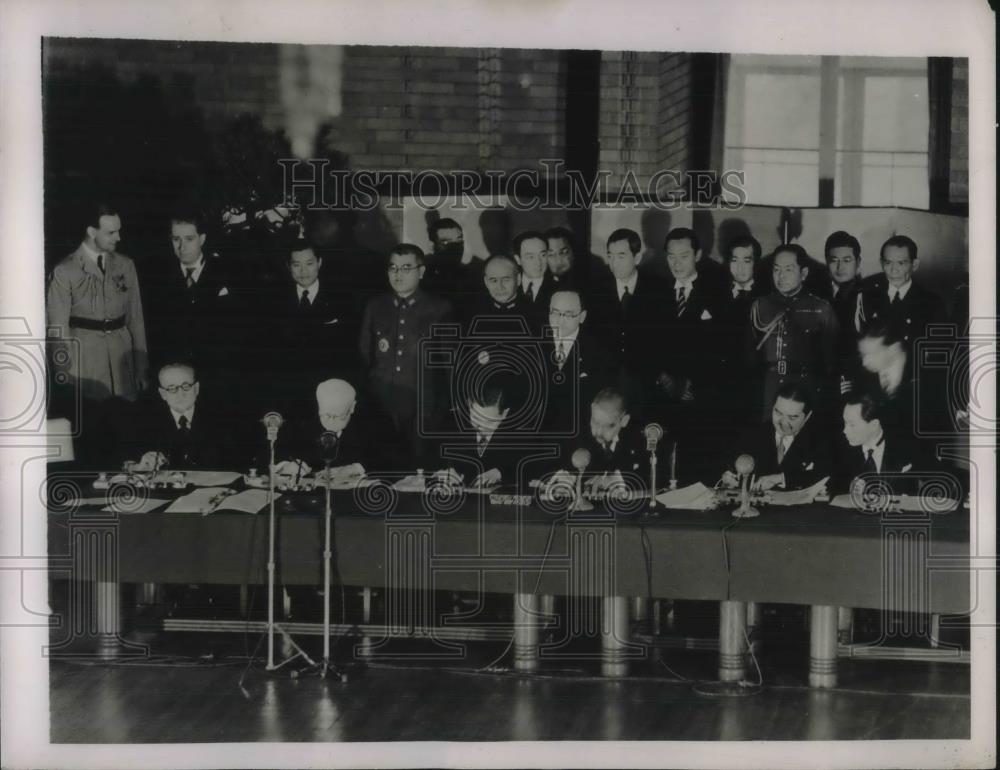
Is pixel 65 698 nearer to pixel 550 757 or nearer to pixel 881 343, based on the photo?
pixel 550 757

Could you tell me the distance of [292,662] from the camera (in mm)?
6574

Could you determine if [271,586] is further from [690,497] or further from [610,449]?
[690,497]

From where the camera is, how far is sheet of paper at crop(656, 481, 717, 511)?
658 centimetres

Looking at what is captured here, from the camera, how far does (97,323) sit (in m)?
6.46

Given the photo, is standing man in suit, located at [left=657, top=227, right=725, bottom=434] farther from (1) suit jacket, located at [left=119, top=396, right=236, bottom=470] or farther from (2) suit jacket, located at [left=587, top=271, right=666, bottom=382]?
(1) suit jacket, located at [left=119, top=396, right=236, bottom=470]

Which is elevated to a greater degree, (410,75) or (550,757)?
(410,75)

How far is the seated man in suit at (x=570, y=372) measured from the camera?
6535 millimetres

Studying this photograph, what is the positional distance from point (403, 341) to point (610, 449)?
0.86 metres

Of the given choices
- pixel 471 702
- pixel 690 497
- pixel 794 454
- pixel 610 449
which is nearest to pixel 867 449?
pixel 794 454

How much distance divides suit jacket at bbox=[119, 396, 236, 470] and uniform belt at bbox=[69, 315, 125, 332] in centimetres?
34

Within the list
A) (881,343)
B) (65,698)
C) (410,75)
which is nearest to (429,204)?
(410,75)

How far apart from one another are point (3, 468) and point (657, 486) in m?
2.37

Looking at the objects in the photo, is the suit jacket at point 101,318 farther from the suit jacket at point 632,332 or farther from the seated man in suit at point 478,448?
the suit jacket at point 632,332

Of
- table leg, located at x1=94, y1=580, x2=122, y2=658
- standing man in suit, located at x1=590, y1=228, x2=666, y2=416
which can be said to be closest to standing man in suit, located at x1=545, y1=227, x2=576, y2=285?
standing man in suit, located at x1=590, y1=228, x2=666, y2=416
